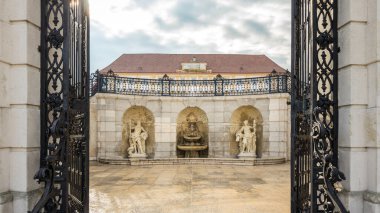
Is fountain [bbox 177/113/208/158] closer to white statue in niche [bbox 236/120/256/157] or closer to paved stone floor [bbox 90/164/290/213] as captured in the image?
white statue in niche [bbox 236/120/256/157]

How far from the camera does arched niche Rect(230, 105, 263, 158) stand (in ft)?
53.9

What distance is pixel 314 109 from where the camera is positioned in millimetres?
3617

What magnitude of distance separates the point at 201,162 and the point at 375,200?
11451mm

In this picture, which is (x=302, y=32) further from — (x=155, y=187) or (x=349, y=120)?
(x=155, y=187)

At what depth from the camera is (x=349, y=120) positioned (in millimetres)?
3658

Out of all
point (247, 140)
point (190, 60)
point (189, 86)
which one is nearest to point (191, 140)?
point (189, 86)

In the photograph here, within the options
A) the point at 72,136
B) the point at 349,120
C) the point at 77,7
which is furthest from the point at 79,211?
the point at 349,120

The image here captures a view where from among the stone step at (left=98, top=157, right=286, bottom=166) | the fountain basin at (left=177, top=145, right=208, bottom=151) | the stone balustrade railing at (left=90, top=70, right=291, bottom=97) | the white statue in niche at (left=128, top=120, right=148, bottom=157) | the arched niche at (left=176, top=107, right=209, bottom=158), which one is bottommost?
the stone step at (left=98, top=157, right=286, bottom=166)

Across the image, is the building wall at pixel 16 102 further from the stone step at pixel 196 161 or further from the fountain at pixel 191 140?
the fountain at pixel 191 140

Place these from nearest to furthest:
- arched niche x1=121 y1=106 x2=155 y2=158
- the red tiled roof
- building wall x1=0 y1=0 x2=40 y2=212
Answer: building wall x1=0 y1=0 x2=40 y2=212
arched niche x1=121 y1=106 x2=155 y2=158
the red tiled roof

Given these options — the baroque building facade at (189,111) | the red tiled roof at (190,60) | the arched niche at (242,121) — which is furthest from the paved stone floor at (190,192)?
the red tiled roof at (190,60)

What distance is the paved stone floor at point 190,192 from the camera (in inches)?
246

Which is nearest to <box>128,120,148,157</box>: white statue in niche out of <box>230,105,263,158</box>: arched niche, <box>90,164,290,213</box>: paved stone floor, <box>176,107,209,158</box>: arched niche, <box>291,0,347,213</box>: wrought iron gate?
<box>176,107,209,158</box>: arched niche

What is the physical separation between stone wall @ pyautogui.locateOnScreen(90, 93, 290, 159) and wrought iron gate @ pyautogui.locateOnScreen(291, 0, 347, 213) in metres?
11.3
